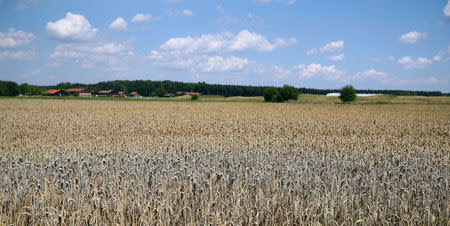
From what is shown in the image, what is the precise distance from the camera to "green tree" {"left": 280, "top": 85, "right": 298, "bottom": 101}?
89.9 m

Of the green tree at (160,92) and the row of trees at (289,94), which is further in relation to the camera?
the green tree at (160,92)

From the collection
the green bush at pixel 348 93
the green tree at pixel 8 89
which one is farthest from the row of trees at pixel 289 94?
the green tree at pixel 8 89

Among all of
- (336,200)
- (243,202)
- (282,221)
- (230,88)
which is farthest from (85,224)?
(230,88)

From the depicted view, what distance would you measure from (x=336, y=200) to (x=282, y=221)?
1260 millimetres

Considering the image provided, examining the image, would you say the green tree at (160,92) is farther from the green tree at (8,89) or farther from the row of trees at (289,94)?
the row of trees at (289,94)

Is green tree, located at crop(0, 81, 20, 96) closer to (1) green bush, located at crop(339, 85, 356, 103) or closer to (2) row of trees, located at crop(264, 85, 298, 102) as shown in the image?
(2) row of trees, located at crop(264, 85, 298, 102)

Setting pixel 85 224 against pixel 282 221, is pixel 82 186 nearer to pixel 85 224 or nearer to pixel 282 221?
pixel 85 224

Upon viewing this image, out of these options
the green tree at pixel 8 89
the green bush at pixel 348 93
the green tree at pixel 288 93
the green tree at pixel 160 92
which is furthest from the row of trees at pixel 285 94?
the green tree at pixel 8 89

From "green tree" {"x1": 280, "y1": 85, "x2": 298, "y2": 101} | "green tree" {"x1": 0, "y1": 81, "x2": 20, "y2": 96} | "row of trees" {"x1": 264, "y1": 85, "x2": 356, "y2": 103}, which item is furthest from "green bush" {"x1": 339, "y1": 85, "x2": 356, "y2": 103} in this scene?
"green tree" {"x1": 0, "y1": 81, "x2": 20, "y2": 96}

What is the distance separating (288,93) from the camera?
295 feet

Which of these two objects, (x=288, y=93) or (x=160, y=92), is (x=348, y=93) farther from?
(x=160, y=92)

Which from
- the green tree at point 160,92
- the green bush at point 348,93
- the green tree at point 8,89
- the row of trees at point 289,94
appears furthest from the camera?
the green tree at point 160,92

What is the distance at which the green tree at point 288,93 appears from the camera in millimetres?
89938

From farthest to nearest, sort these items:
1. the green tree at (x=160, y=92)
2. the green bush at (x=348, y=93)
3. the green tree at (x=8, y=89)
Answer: the green tree at (x=160, y=92)
the green tree at (x=8, y=89)
the green bush at (x=348, y=93)
